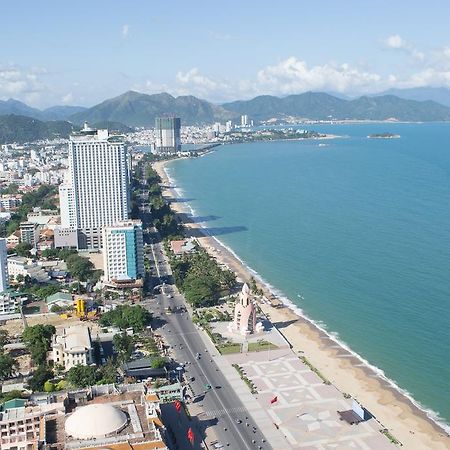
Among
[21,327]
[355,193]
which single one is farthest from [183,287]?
[355,193]

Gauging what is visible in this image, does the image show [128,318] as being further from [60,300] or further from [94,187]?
[94,187]

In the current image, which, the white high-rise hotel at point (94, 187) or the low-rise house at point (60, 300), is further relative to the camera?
the white high-rise hotel at point (94, 187)

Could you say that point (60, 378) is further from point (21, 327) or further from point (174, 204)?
point (174, 204)

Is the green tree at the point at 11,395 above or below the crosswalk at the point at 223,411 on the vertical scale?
above

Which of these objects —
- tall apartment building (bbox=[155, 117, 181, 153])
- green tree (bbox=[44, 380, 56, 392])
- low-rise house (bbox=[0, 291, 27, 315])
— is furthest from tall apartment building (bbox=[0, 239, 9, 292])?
tall apartment building (bbox=[155, 117, 181, 153])

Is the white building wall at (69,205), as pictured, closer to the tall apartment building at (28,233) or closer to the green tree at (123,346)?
the tall apartment building at (28,233)

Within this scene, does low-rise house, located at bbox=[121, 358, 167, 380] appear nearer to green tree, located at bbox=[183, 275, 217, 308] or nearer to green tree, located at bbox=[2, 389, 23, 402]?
green tree, located at bbox=[2, 389, 23, 402]

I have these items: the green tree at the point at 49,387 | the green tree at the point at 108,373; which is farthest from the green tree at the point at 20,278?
the green tree at the point at 49,387
